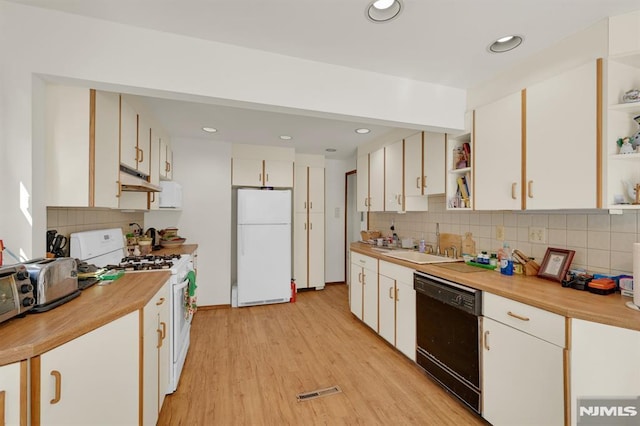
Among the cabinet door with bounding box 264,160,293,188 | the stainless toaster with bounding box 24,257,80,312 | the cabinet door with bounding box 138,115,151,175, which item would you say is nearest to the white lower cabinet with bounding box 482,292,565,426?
the stainless toaster with bounding box 24,257,80,312

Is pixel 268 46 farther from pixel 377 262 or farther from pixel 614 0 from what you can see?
pixel 377 262

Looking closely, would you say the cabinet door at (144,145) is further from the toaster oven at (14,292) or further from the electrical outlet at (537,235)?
the electrical outlet at (537,235)

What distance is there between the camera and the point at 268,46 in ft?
5.66

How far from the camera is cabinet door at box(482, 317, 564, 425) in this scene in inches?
53.3

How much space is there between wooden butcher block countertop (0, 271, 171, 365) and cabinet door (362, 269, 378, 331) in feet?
6.73

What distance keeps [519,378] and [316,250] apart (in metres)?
3.43

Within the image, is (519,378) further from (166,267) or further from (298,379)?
(166,267)

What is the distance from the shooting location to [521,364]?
4.94 feet

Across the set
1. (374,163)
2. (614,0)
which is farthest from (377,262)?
(614,0)

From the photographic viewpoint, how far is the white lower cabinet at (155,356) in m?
1.47

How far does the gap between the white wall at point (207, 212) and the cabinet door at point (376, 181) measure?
2.02 m

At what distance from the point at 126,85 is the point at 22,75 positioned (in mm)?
437

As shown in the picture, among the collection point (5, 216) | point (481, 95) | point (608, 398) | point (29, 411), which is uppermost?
point (481, 95)

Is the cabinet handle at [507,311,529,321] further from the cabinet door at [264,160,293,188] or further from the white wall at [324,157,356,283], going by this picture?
the white wall at [324,157,356,283]
